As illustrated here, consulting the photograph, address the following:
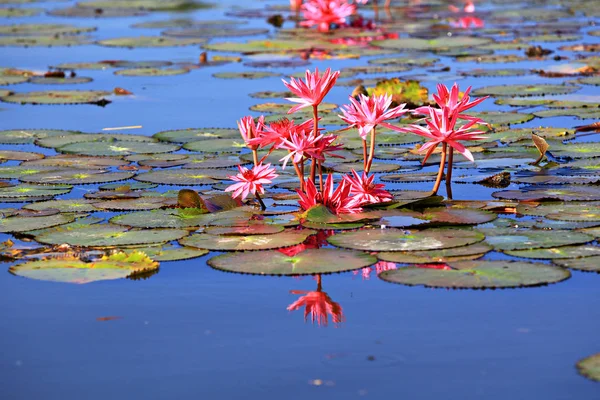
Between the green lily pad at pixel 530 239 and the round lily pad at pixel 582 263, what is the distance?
0.43 ft

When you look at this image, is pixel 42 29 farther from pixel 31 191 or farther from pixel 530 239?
pixel 530 239

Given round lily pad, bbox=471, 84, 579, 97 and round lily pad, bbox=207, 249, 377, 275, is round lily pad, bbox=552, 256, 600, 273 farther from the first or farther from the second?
round lily pad, bbox=471, 84, 579, 97

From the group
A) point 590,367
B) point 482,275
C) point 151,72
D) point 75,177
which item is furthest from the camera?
point 151,72

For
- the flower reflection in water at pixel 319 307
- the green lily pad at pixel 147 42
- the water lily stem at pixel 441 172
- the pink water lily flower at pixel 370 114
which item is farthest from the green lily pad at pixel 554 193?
the green lily pad at pixel 147 42

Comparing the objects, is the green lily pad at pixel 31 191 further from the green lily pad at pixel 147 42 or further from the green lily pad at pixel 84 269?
the green lily pad at pixel 147 42

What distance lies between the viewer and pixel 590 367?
2463mm

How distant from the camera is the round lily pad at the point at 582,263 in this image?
3.16m

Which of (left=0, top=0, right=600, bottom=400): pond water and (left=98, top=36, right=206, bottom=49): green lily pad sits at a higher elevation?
(left=98, top=36, right=206, bottom=49): green lily pad

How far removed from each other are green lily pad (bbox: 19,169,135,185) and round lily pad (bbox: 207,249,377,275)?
1.27 metres

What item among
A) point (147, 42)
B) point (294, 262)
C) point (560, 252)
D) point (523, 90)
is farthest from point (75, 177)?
point (147, 42)

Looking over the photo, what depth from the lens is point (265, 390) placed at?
2391 millimetres

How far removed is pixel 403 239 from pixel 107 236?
1.03 meters

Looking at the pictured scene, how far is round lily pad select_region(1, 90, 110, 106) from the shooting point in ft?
22.0

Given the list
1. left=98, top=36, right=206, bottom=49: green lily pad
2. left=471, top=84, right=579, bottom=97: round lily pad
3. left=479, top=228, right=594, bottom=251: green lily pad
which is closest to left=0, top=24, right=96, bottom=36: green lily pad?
left=98, top=36, right=206, bottom=49: green lily pad
